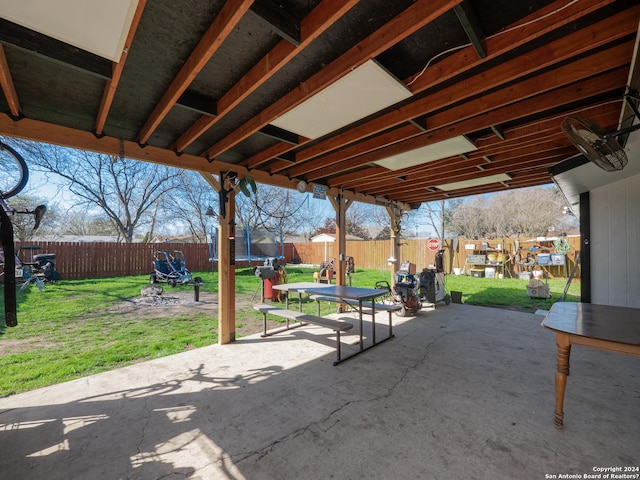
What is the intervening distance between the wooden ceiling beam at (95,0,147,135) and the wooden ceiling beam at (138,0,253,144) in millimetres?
343

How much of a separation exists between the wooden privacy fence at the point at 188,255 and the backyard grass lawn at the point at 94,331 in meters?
3.08

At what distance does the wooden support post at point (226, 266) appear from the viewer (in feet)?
13.8

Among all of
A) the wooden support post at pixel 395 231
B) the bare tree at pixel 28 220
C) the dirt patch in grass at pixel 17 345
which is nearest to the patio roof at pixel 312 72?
the dirt patch in grass at pixel 17 345

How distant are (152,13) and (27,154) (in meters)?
14.9

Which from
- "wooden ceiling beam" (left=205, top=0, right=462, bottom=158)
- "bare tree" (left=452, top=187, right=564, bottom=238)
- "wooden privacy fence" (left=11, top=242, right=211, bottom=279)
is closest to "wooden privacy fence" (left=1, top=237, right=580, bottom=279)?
"wooden privacy fence" (left=11, top=242, right=211, bottom=279)

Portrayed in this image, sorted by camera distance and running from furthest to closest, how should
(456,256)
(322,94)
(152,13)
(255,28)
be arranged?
(456,256)
(322,94)
(255,28)
(152,13)

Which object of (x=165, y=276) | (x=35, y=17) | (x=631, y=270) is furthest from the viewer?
(x=165, y=276)

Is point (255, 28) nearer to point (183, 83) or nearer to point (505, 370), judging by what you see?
point (183, 83)

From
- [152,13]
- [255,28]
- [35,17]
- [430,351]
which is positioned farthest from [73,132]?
[430,351]

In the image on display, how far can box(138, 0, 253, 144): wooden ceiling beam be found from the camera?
1496 mm

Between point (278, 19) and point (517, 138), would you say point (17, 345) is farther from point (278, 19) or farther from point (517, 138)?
point (517, 138)

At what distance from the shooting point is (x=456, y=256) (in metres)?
12.8

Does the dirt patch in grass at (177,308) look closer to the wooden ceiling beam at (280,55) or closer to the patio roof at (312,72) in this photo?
the patio roof at (312,72)

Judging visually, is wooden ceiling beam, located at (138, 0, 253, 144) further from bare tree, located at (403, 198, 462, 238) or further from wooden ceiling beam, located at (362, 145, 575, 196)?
bare tree, located at (403, 198, 462, 238)
